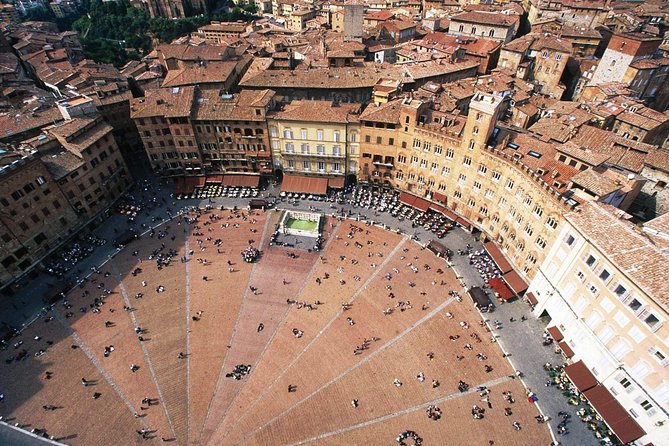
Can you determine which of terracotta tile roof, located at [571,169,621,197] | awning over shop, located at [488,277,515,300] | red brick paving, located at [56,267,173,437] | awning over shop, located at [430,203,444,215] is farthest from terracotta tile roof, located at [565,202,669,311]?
red brick paving, located at [56,267,173,437]

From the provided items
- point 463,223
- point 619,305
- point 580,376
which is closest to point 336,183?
point 463,223

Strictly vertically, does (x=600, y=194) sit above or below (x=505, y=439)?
above

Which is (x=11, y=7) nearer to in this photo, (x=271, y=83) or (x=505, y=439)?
(x=271, y=83)

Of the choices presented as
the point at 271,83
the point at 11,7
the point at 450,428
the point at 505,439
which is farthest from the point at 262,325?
the point at 11,7

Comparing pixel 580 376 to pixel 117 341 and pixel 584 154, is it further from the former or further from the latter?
pixel 117 341

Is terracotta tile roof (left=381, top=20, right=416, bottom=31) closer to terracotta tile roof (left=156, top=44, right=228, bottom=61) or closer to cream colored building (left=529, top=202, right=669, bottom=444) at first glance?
terracotta tile roof (left=156, top=44, right=228, bottom=61)

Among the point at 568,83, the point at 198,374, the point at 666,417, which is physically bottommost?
the point at 198,374
